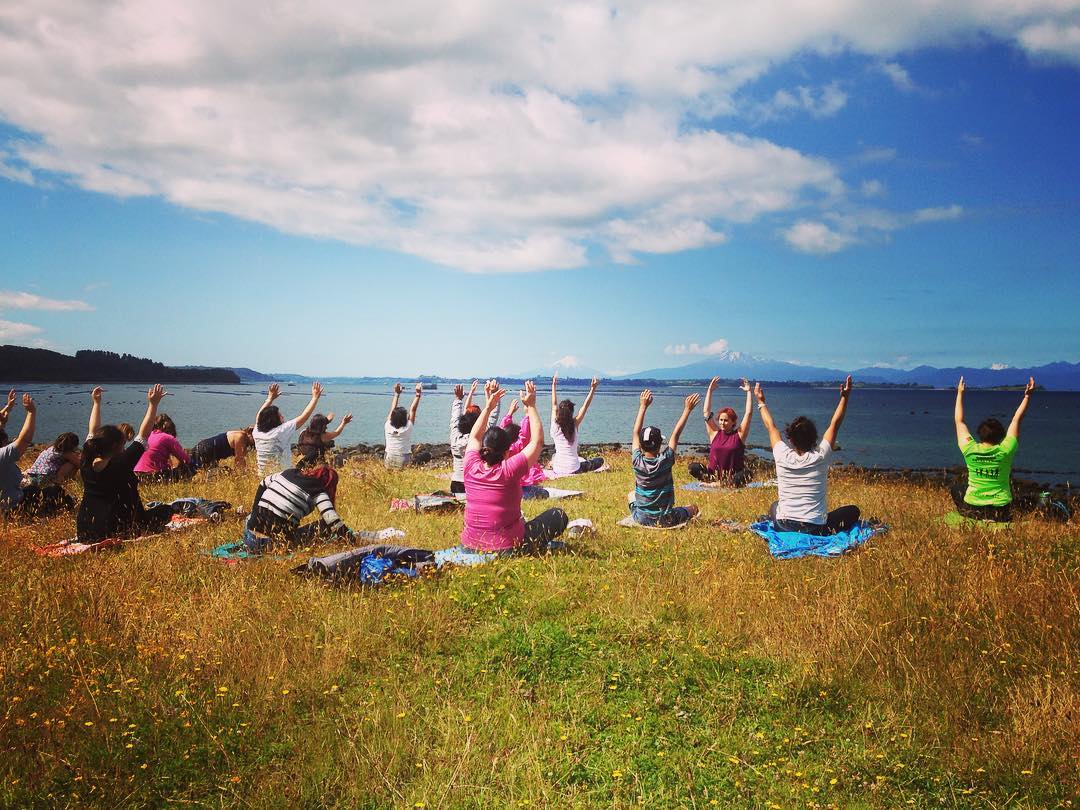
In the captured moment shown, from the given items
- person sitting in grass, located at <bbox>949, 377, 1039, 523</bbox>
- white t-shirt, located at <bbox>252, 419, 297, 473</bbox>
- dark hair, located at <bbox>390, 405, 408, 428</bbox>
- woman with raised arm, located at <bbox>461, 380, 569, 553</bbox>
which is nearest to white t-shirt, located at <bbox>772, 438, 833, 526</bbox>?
person sitting in grass, located at <bbox>949, 377, 1039, 523</bbox>

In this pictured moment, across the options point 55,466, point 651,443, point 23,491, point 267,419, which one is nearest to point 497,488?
point 651,443

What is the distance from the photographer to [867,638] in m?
6.07

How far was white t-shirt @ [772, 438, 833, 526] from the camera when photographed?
10.2m

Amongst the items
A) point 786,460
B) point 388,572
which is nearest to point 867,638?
point 786,460

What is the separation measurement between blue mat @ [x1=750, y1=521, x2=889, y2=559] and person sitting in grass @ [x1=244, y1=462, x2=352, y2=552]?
643cm

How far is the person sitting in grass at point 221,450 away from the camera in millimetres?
17609

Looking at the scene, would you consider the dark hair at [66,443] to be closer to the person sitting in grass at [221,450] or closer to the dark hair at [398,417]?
the person sitting in grass at [221,450]

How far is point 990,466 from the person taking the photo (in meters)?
11.3

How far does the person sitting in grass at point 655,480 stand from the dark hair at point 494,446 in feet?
11.4

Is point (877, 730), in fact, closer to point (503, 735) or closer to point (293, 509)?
point (503, 735)

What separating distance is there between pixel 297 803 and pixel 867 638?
16.6ft

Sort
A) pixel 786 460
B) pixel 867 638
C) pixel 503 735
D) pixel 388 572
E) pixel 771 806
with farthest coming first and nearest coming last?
pixel 786 460 < pixel 388 572 < pixel 867 638 < pixel 503 735 < pixel 771 806

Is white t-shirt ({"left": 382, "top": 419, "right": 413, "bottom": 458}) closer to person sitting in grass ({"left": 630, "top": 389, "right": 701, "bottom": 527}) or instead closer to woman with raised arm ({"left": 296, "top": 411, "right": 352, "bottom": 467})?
woman with raised arm ({"left": 296, "top": 411, "right": 352, "bottom": 467})

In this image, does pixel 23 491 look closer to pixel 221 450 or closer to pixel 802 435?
pixel 221 450
